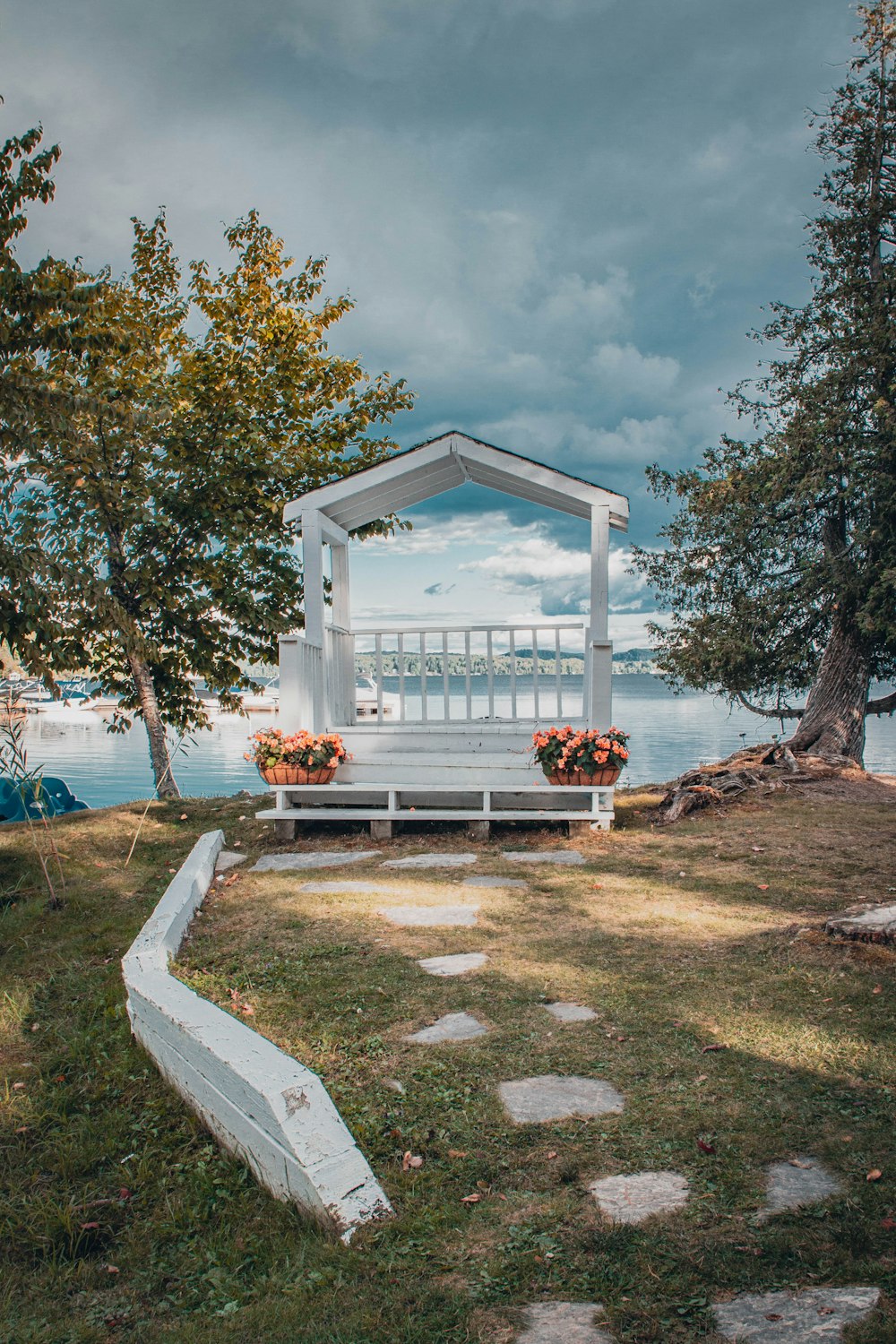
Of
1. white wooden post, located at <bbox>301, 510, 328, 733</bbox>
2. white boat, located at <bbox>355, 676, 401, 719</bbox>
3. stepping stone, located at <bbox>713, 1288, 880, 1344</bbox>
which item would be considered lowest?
stepping stone, located at <bbox>713, 1288, 880, 1344</bbox>

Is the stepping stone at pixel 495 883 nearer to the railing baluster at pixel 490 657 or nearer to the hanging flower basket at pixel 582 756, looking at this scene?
the hanging flower basket at pixel 582 756

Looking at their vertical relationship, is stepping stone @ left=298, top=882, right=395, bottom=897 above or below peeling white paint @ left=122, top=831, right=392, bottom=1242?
below

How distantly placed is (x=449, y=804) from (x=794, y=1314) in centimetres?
552

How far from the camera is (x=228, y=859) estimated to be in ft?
20.4

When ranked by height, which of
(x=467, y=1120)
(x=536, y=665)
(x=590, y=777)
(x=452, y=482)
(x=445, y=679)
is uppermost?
(x=452, y=482)

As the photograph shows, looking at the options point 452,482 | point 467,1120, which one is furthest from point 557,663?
point 467,1120

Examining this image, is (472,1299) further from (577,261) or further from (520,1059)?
(577,261)

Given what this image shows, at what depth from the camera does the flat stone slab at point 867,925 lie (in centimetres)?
369

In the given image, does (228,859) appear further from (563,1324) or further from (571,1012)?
(563,1324)

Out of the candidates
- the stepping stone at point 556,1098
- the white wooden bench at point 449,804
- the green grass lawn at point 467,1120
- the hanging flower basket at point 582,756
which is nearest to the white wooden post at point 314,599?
the white wooden bench at point 449,804

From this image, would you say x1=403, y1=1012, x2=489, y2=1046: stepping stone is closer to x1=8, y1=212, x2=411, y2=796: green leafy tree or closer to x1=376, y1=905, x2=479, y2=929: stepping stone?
x1=376, y1=905, x2=479, y2=929: stepping stone

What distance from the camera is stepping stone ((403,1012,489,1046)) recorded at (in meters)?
2.95

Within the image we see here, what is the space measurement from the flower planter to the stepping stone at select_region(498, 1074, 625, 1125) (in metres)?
4.06

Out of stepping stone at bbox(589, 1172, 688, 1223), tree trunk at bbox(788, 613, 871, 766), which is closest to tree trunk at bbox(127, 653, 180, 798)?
tree trunk at bbox(788, 613, 871, 766)
